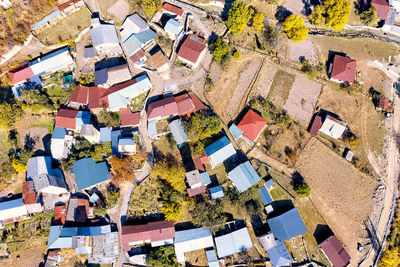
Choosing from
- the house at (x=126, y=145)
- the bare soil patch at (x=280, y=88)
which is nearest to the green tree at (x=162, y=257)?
the house at (x=126, y=145)

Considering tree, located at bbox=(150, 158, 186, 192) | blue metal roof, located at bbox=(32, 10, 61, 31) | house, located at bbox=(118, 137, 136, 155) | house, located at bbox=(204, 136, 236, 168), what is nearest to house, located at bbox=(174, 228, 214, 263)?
tree, located at bbox=(150, 158, 186, 192)

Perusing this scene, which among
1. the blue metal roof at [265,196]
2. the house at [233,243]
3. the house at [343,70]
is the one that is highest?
the house at [343,70]

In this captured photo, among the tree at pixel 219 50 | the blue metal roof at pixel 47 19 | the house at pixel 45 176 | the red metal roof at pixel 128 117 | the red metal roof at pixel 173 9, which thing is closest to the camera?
the house at pixel 45 176

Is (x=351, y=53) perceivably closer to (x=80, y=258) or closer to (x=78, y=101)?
(x=78, y=101)

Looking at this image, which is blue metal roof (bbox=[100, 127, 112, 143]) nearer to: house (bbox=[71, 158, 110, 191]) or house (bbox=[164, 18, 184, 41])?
house (bbox=[71, 158, 110, 191])

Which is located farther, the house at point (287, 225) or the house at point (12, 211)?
the house at point (12, 211)

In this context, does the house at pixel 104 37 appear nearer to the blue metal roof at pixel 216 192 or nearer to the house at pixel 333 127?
the blue metal roof at pixel 216 192

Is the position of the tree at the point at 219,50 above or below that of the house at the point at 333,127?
above
